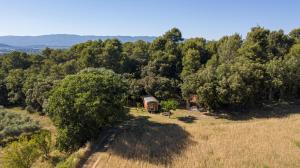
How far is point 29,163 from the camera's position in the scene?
2248cm

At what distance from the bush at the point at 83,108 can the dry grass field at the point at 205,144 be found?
8.69ft

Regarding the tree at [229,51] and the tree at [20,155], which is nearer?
the tree at [20,155]

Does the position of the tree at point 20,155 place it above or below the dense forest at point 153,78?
below

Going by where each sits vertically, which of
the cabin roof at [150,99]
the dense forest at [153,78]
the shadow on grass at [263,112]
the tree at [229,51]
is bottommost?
the shadow on grass at [263,112]

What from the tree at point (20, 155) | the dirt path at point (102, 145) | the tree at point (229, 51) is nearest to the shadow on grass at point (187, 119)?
the dirt path at point (102, 145)

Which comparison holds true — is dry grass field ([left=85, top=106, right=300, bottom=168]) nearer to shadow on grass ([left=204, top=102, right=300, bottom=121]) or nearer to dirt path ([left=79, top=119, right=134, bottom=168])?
dirt path ([left=79, top=119, right=134, bottom=168])

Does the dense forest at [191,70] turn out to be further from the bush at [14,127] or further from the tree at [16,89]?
the bush at [14,127]

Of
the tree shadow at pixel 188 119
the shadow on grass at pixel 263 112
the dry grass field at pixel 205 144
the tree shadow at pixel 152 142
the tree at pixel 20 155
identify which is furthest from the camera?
the shadow on grass at pixel 263 112

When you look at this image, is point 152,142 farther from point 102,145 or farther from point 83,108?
point 83,108

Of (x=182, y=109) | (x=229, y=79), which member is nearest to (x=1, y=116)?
(x=182, y=109)

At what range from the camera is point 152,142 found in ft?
81.7

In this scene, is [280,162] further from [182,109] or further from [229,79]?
[182,109]

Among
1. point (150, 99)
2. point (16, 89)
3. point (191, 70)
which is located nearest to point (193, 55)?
point (191, 70)

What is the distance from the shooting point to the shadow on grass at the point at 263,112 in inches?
1324
